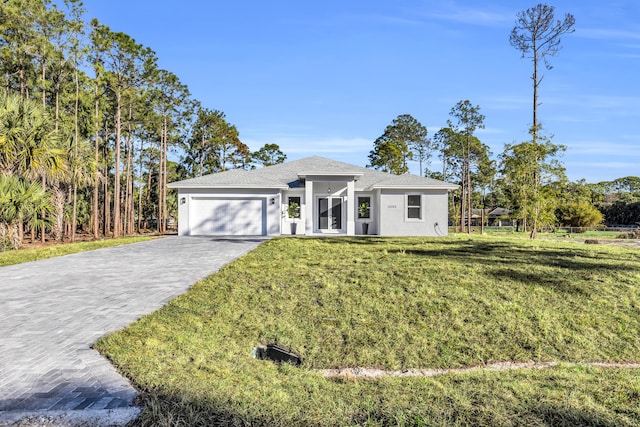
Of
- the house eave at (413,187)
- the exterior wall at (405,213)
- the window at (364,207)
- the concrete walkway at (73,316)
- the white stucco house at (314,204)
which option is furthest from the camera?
the window at (364,207)

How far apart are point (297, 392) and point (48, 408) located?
1.94 m

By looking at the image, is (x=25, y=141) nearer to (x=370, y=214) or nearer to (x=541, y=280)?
(x=370, y=214)

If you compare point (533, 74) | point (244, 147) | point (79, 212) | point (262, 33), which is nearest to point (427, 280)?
point (262, 33)

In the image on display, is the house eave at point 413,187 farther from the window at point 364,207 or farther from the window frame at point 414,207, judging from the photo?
the window at point 364,207

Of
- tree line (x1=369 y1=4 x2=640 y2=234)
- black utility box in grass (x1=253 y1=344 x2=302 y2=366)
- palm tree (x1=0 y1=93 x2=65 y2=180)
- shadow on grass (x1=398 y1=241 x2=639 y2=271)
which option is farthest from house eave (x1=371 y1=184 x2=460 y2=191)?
black utility box in grass (x1=253 y1=344 x2=302 y2=366)

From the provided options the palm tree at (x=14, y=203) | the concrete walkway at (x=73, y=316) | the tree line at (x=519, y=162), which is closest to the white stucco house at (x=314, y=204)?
the tree line at (x=519, y=162)

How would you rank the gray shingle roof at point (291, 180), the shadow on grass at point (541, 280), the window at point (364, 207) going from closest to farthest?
1. the shadow on grass at point (541, 280)
2. the gray shingle roof at point (291, 180)
3. the window at point (364, 207)

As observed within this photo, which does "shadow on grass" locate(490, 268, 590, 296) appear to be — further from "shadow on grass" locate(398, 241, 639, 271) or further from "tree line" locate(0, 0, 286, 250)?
"tree line" locate(0, 0, 286, 250)

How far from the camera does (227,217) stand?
64.5ft

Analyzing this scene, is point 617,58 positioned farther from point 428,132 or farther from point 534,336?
point 428,132

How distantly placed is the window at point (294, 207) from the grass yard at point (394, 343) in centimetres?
1140

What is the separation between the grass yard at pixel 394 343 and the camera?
3145mm

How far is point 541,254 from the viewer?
10.8m

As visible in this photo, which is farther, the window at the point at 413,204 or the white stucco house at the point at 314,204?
the window at the point at 413,204
